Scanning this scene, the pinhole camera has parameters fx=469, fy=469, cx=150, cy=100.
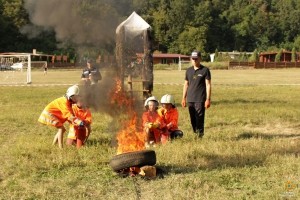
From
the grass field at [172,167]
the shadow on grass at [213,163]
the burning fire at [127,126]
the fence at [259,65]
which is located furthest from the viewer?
the fence at [259,65]

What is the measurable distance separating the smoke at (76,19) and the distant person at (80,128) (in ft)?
5.55

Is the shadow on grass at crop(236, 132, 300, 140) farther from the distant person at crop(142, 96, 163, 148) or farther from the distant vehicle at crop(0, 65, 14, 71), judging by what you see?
the distant vehicle at crop(0, 65, 14, 71)

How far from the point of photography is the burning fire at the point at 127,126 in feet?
25.6

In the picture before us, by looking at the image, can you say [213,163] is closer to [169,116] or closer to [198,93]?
[169,116]

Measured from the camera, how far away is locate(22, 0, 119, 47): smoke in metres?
7.91

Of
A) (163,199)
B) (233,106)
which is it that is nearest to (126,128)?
(163,199)

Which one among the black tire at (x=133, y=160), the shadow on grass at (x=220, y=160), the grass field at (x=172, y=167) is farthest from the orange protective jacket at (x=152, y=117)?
the black tire at (x=133, y=160)

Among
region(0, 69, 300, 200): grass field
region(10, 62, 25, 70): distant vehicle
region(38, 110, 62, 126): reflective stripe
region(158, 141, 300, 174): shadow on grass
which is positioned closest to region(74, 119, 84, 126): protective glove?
region(38, 110, 62, 126): reflective stripe

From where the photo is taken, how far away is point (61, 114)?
9648 mm

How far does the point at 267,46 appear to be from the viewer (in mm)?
123812

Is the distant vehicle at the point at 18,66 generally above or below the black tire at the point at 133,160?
above

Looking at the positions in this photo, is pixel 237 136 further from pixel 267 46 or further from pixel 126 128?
pixel 267 46

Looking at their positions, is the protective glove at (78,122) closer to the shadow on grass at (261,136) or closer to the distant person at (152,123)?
the distant person at (152,123)

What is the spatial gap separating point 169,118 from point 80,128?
2.07m
